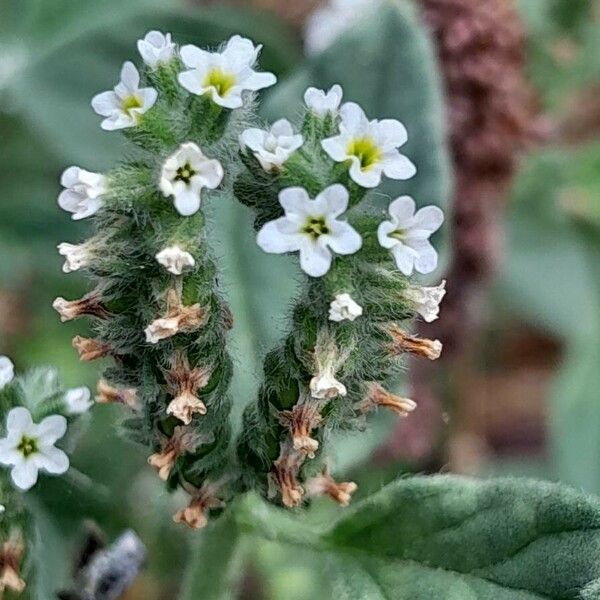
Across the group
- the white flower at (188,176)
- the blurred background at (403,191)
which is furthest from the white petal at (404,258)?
the blurred background at (403,191)

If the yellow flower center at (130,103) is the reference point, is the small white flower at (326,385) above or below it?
below

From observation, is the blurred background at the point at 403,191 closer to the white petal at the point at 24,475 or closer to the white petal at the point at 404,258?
the white petal at the point at 24,475

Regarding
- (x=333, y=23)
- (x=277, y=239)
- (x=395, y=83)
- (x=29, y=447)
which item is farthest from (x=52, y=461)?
(x=333, y=23)

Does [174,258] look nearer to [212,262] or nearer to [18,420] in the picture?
[212,262]

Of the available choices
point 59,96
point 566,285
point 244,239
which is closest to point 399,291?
point 244,239

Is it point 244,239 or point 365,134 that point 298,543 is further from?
point 244,239

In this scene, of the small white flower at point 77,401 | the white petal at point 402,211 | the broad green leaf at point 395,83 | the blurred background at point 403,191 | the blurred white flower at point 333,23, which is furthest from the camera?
the blurred white flower at point 333,23

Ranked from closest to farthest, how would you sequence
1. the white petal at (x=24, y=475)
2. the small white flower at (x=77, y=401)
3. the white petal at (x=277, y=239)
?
1. the white petal at (x=277, y=239)
2. the white petal at (x=24, y=475)
3. the small white flower at (x=77, y=401)
